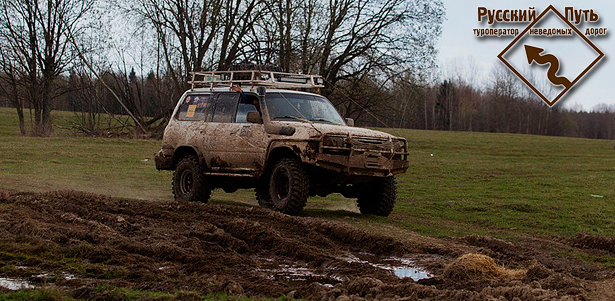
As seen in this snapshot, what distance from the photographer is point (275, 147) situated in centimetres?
1366

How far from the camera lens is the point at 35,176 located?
20.3 meters

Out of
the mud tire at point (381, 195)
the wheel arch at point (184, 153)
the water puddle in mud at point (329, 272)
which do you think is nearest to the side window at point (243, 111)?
the wheel arch at point (184, 153)

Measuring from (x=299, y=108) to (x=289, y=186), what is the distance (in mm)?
1686

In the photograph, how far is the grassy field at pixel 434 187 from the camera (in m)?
14.5

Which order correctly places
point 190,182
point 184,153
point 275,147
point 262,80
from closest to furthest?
1. point 275,147
2. point 262,80
3. point 190,182
4. point 184,153

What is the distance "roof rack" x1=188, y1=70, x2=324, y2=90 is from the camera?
14.9 meters

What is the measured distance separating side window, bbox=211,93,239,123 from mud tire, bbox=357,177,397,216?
9.52 ft

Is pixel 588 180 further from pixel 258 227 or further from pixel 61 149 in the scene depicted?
pixel 61 149

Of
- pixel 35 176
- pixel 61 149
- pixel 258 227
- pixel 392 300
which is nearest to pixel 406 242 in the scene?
pixel 258 227

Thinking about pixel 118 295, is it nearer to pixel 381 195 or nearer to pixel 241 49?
pixel 381 195

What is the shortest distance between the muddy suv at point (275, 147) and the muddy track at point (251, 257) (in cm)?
121

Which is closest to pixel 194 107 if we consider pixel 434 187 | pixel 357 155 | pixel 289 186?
pixel 289 186

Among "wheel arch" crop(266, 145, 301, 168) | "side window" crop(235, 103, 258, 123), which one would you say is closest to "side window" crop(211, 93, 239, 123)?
"side window" crop(235, 103, 258, 123)

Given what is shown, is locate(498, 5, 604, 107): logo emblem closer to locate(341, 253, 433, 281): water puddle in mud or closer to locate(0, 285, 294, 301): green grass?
locate(341, 253, 433, 281): water puddle in mud
